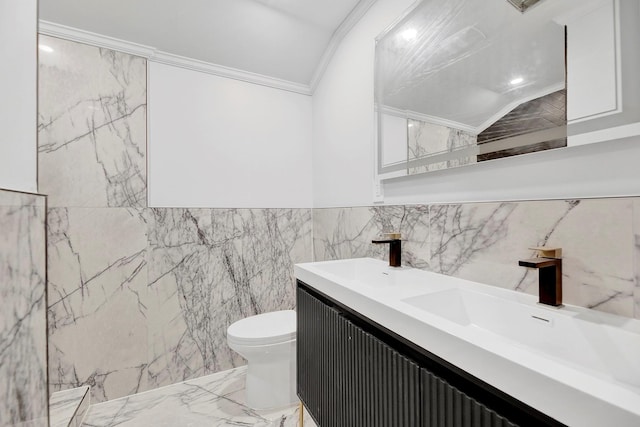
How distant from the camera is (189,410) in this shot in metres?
1.75

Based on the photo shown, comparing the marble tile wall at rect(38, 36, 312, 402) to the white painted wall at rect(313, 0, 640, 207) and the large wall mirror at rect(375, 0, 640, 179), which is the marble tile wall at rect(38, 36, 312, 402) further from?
the large wall mirror at rect(375, 0, 640, 179)

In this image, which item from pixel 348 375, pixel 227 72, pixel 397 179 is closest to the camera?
pixel 348 375

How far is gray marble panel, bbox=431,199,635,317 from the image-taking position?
73 cm

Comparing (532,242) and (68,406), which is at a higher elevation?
(532,242)

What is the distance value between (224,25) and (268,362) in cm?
227

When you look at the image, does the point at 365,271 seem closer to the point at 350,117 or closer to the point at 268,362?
the point at 268,362

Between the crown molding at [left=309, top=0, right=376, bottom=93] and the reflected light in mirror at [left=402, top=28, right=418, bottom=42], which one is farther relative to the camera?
the crown molding at [left=309, top=0, right=376, bottom=93]

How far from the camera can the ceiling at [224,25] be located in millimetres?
1740

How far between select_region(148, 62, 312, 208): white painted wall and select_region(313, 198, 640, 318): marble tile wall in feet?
3.89

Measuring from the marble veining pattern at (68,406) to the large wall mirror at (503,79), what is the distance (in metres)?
2.14

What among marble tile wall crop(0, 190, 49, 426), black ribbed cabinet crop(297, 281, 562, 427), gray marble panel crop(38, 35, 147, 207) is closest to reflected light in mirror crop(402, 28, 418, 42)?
black ribbed cabinet crop(297, 281, 562, 427)

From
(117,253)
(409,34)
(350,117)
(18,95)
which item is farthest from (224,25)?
(117,253)

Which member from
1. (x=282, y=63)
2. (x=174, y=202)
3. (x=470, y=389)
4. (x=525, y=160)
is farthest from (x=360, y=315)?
(x=282, y=63)

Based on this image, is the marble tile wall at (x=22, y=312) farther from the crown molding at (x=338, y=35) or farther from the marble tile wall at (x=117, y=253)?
the crown molding at (x=338, y=35)
